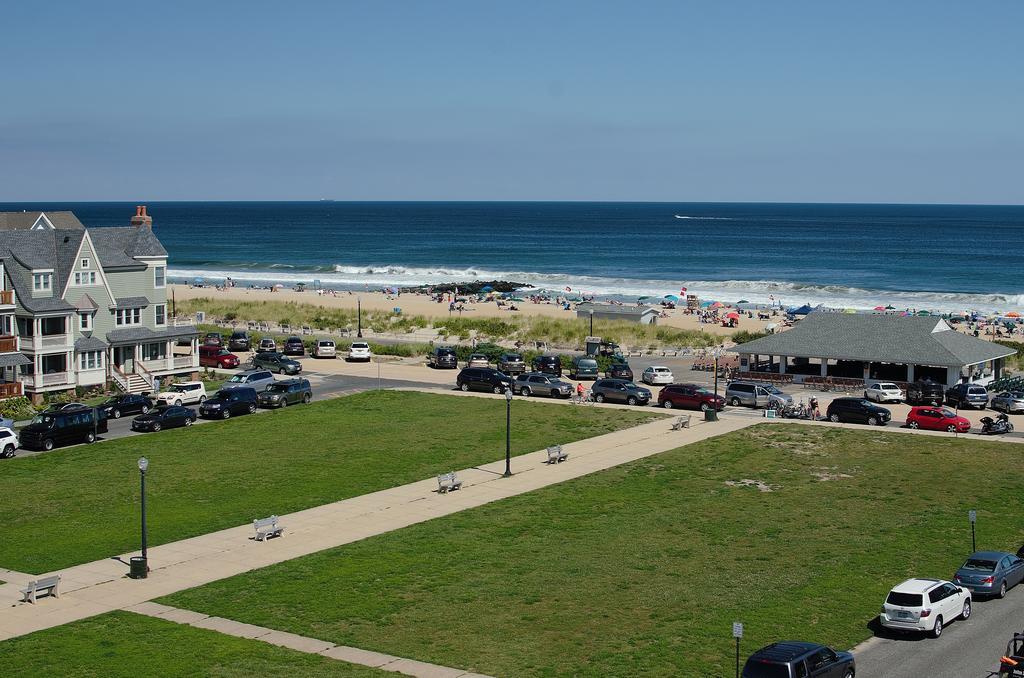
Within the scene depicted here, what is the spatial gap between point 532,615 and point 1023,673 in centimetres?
1052

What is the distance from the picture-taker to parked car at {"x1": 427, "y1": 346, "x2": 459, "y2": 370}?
70500mm

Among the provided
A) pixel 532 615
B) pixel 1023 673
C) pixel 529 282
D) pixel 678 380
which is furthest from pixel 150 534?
pixel 529 282

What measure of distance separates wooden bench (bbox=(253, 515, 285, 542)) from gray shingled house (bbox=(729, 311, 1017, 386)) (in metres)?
37.4

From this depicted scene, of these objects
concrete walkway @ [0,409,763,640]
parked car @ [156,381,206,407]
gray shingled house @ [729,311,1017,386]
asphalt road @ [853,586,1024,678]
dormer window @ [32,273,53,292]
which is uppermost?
dormer window @ [32,273,53,292]

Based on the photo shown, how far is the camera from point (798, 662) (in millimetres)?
21938

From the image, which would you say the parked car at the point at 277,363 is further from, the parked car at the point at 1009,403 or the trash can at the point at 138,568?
the parked car at the point at 1009,403

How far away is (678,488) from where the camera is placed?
130 feet

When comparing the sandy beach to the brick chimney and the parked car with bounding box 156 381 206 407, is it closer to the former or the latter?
the brick chimney

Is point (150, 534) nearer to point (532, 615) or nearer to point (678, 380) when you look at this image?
point (532, 615)

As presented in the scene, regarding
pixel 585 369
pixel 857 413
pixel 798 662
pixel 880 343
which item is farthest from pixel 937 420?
pixel 798 662

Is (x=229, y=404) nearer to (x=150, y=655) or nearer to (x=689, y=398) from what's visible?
(x=689, y=398)

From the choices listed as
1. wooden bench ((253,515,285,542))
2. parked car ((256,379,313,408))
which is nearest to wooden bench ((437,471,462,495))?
wooden bench ((253,515,285,542))

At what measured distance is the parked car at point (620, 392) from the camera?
5688cm

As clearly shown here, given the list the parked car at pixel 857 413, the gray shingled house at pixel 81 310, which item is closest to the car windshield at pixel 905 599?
the parked car at pixel 857 413
